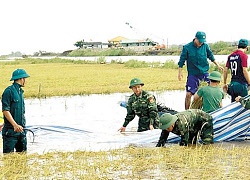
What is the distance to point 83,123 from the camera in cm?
1234

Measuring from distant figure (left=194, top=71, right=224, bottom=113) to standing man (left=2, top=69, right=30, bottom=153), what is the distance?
10.0 feet

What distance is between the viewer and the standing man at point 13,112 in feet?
24.1

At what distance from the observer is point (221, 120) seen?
8531 millimetres

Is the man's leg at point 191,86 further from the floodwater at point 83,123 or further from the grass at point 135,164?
the grass at point 135,164

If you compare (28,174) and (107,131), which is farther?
(107,131)

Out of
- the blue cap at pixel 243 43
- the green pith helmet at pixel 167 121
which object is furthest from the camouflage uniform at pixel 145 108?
the blue cap at pixel 243 43

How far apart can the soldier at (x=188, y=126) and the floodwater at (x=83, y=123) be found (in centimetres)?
76

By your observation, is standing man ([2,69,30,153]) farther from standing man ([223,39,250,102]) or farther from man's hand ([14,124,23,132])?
standing man ([223,39,250,102])

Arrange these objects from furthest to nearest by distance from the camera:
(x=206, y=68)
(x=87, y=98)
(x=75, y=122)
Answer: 1. (x=87, y=98)
2. (x=75, y=122)
3. (x=206, y=68)

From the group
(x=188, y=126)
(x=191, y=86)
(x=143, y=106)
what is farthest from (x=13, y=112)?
(x=191, y=86)

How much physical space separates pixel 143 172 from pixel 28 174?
1.43 m

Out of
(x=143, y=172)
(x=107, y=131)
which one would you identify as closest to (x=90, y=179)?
(x=143, y=172)

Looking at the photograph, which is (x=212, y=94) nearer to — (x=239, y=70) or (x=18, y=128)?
(x=239, y=70)

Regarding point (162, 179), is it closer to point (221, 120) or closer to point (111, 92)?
point (221, 120)
